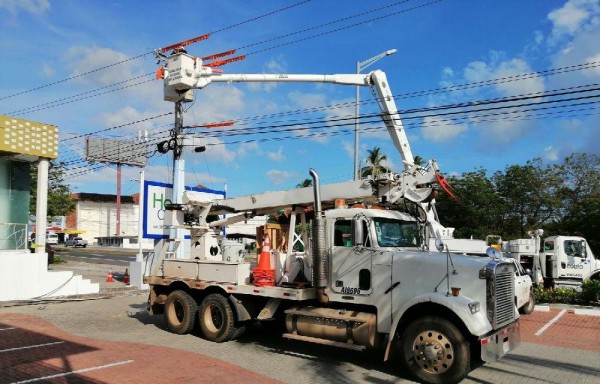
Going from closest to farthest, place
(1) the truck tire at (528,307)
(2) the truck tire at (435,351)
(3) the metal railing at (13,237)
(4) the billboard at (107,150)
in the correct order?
(2) the truck tire at (435,351) → (1) the truck tire at (528,307) → (3) the metal railing at (13,237) → (4) the billboard at (107,150)

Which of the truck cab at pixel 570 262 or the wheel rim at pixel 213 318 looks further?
the truck cab at pixel 570 262

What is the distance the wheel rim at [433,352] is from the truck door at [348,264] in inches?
46.6

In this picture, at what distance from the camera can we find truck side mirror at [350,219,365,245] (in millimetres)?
8398

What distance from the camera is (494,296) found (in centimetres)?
728

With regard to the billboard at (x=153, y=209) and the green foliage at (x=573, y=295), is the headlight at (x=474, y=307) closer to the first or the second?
the green foliage at (x=573, y=295)

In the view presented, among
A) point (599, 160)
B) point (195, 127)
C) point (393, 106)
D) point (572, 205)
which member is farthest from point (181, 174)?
point (599, 160)

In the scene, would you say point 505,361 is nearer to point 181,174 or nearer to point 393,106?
point 393,106

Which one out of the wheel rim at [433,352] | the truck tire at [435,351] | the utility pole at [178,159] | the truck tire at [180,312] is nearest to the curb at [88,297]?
the utility pole at [178,159]

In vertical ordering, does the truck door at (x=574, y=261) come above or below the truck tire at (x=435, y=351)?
above

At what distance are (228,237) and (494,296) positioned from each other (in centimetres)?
754

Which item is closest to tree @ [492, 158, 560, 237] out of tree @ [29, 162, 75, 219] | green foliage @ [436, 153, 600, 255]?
green foliage @ [436, 153, 600, 255]

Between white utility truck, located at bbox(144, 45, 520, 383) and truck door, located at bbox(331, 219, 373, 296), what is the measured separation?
0.02m

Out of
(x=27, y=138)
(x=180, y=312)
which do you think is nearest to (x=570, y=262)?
(x=180, y=312)

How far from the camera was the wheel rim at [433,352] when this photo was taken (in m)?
7.18
